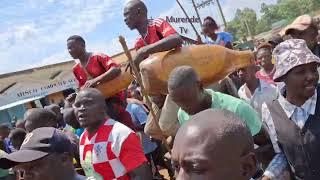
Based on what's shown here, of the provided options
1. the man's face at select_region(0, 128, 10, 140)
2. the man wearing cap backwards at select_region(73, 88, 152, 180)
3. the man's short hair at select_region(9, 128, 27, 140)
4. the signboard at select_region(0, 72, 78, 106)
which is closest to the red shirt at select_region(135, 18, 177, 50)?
the man wearing cap backwards at select_region(73, 88, 152, 180)

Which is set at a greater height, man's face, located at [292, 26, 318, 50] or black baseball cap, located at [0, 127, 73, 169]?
black baseball cap, located at [0, 127, 73, 169]

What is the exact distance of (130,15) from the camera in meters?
4.45

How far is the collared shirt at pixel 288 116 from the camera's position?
112 inches

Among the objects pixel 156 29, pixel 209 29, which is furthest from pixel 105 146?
pixel 209 29

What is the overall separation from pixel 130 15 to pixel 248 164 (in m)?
2.98

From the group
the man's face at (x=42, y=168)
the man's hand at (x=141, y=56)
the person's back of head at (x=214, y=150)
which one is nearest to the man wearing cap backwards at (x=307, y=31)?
the man's hand at (x=141, y=56)

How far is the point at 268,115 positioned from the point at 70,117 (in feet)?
10.5

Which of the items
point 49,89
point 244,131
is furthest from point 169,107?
point 49,89

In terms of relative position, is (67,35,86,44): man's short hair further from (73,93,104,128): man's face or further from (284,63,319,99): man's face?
(284,63,319,99): man's face

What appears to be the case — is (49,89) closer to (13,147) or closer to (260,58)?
(13,147)

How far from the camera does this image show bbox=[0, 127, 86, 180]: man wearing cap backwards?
2664mm

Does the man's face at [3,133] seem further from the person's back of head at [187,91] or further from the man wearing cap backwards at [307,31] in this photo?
the person's back of head at [187,91]

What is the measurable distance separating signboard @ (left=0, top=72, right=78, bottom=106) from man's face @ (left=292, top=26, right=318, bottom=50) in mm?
21697

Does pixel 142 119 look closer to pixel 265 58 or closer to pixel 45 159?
pixel 265 58
